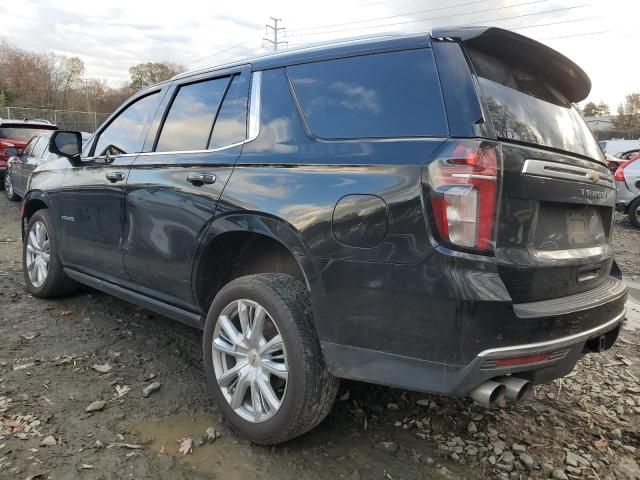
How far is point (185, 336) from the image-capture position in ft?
13.0

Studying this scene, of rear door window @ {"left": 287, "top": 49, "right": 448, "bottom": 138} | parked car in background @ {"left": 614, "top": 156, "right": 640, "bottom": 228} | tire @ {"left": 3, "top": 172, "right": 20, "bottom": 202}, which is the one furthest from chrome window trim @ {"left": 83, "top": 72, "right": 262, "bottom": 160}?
tire @ {"left": 3, "top": 172, "right": 20, "bottom": 202}

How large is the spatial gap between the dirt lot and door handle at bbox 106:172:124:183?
120 cm

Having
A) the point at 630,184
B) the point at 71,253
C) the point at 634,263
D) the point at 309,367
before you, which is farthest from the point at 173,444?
the point at 630,184

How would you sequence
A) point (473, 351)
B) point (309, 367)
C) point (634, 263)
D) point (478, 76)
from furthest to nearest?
point (634, 263) < point (309, 367) < point (478, 76) < point (473, 351)

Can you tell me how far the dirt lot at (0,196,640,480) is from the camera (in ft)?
7.92

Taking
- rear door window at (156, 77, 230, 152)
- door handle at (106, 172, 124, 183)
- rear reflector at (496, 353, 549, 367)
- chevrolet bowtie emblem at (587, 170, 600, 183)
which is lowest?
rear reflector at (496, 353, 549, 367)

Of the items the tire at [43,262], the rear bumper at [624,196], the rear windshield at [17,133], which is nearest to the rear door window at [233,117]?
the tire at [43,262]

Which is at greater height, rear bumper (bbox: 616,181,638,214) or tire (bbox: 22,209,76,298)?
rear bumper (bbox: 616,181,638,214)

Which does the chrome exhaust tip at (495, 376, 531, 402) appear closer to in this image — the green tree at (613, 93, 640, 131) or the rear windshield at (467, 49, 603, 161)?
the rear windshield at (467, 49, 603, 161)

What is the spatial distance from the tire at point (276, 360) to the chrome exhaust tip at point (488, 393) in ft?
2.16

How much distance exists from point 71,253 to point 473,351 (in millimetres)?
3422

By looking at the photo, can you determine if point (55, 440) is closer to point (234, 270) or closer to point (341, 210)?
point (234, 270)

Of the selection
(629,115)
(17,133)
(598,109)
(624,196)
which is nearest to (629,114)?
(629,115)

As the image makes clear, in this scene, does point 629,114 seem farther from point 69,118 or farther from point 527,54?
point 527,54
